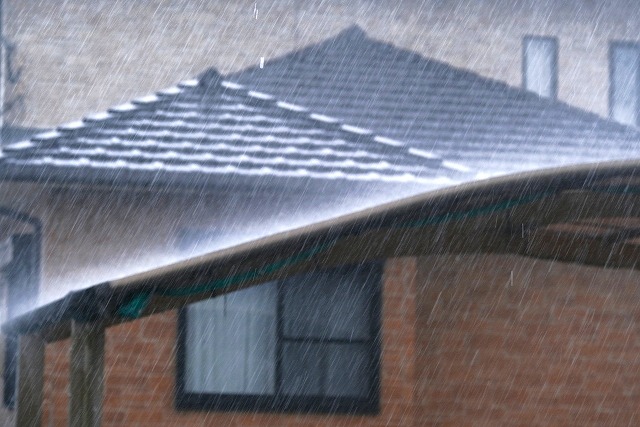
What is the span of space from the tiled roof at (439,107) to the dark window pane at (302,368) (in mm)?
3833

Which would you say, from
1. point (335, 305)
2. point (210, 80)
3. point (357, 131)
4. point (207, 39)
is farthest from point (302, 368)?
point (207, 39)

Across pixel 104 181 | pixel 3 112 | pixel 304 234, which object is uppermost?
pixel 304 234

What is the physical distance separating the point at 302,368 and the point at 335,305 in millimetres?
517

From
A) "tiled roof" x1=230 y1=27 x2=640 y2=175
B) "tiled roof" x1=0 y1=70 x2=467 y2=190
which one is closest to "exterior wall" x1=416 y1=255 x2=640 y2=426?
"tiled roof" x1=0 y1=70 x2=467 y2=190

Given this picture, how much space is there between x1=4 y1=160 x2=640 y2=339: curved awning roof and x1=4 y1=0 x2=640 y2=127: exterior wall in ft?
47.9

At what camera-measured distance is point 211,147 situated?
896cm

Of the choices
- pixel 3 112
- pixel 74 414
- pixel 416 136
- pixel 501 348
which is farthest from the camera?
pixel 3 112

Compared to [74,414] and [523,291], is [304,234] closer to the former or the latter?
[74,414]

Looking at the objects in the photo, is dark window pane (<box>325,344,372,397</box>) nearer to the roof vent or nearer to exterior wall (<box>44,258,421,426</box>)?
exterior wall (<box>44,258,421,426</box>)

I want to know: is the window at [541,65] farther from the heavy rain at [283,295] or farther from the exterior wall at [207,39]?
the heavy rain at [283,295]

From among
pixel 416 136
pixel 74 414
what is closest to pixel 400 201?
pixel 74 414

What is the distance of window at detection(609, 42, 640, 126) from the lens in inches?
771

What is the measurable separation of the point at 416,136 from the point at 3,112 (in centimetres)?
807

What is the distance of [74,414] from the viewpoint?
10.7 ft
